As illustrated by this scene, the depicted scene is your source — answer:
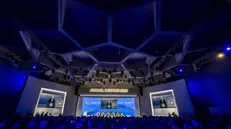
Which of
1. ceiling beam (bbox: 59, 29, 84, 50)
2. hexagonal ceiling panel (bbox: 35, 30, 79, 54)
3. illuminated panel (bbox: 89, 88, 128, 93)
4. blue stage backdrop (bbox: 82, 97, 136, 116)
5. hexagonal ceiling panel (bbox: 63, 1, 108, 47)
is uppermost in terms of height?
hexagonal ceiling panel (bbox: 63, 1, 108, 47)

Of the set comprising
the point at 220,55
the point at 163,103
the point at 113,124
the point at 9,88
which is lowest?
the point at 113,124

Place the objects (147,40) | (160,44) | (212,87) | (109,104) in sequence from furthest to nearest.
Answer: (109,104), (212,87), (160,44), (147,40)

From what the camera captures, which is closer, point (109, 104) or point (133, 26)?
point (133, 26)

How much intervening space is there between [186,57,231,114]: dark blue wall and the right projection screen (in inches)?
144

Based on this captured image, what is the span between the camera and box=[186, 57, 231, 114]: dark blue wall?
7.92 m

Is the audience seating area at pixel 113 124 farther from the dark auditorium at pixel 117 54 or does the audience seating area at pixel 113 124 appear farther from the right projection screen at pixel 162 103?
the right projection screen at pixel 162 103

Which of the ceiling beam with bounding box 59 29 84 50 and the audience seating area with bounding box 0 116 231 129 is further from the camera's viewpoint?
the ceiling beam with bounding box 59 29 84 50

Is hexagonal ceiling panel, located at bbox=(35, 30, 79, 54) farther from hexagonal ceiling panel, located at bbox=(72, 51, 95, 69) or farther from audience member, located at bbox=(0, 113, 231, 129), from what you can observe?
audience member, located at bbox=(0, 113, 231, 129)

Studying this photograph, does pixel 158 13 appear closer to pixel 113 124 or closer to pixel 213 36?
pixel 213 36

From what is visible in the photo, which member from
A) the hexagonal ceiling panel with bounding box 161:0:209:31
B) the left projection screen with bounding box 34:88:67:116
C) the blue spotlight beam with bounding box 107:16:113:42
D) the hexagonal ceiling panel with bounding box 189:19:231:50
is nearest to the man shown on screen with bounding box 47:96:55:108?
the left projection screen with bounding box 34:88:67:116

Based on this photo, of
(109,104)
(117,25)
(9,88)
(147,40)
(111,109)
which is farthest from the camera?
(109,104)

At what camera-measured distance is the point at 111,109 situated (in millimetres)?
16203

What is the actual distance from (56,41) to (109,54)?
4284 mm

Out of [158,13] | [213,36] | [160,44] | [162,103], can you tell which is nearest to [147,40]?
[160,44]
